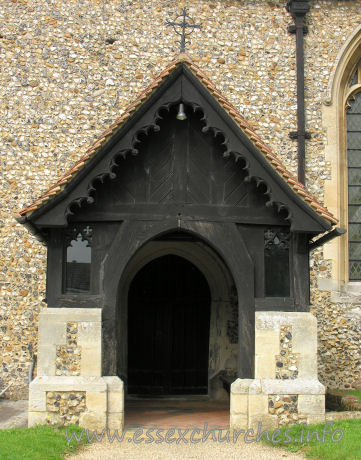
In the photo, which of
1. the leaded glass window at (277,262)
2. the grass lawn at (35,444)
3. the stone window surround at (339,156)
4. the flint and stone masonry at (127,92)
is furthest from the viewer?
the stone window surround at (339,156)

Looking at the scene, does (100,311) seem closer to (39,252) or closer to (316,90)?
(39,252)

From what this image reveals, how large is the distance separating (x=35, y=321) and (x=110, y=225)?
431 centimetres

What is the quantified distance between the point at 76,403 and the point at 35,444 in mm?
1034

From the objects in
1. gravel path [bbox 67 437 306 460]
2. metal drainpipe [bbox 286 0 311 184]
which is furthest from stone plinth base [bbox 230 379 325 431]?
metal drainpipe [bbox 286 0 311 184]

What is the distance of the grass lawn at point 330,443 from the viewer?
6.98 m

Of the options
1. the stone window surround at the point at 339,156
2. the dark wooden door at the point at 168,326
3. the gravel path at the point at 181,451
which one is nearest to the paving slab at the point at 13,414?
the gravel path at the point at 181,451

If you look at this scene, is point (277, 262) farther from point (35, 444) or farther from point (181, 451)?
point (35, 444)

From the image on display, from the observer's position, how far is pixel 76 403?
808 cm

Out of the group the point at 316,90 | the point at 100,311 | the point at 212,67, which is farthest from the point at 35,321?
the point at 316,90

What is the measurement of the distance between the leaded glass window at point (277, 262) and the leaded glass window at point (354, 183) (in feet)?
15.8

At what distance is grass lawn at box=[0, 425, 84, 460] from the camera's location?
266 inches

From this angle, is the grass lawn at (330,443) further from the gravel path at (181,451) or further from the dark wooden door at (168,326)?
the dark wooden door at (168,326)

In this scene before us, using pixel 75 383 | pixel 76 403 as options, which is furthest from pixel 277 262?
pixel 76 403

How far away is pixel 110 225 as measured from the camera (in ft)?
27.8
